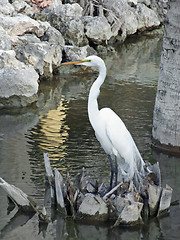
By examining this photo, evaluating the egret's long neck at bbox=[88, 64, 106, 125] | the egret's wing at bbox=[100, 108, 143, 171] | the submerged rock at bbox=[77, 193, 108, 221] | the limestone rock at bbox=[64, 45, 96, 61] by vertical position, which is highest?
the egret's long neck at bbox=[88, 64, 106, 125]

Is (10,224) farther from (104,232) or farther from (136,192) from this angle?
(136,192)

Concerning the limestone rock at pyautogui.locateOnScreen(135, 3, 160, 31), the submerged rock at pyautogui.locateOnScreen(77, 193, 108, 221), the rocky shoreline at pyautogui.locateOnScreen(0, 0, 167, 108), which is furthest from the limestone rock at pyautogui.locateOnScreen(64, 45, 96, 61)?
the submerged rock at pyautogui.locateOnScreen(77, 193, 108, 221)

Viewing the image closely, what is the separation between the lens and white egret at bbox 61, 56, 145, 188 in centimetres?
669

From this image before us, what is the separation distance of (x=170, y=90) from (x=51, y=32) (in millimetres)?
6498

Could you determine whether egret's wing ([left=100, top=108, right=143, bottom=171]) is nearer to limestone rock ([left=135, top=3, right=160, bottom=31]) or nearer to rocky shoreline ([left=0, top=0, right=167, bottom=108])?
rocky shoreline ([left=0, top=0, right=167, bottom=108])

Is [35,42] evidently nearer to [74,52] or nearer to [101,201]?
[74,52]

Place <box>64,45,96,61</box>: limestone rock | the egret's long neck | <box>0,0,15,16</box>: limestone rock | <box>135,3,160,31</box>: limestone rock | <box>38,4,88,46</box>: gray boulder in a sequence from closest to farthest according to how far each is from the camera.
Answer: the egret's long neck < <box>64,45,96,61</box>: limestone rock < <box>0,0,15,16</box>: limestone rock < <box>38,4,88,46</box>: gray boulder < <box>135,3,160,31</box>: limestone rock

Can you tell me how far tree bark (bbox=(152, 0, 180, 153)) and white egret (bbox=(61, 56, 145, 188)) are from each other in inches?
81.5

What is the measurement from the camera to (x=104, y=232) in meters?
6.35

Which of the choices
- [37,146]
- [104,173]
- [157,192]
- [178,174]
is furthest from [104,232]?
[37,146]

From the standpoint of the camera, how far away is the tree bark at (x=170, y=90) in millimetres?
8547

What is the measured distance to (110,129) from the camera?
6.70 m

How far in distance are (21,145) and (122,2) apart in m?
12.0

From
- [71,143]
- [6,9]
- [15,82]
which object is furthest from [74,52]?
[71,143]
